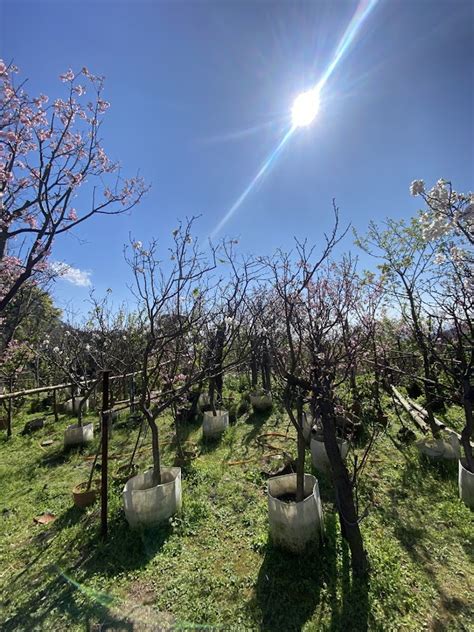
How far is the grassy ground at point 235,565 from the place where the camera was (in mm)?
2479

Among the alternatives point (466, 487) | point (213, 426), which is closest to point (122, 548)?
point (213, 426)

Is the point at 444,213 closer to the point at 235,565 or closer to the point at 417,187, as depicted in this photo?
the point at 417,187

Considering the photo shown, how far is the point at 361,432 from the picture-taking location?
6.03 m

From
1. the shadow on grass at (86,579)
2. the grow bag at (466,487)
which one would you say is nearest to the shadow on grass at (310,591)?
the shadow on grass at (86,579)

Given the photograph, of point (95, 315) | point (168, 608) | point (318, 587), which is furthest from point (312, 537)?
point (95, 315)

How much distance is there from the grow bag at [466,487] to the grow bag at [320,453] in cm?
147

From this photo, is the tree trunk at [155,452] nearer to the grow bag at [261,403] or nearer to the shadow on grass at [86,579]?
the shadow on grass at [86,579]

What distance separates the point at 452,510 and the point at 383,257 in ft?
20.0

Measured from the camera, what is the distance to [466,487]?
379cm

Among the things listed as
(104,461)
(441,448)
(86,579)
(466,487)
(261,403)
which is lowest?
(86,579)

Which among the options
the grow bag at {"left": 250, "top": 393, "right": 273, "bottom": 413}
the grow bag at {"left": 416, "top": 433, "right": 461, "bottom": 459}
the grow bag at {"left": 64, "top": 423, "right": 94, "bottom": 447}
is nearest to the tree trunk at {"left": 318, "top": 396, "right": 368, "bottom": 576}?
the grow bag at {"left": 416, "top": 433, "right": 461, "bottom": 459}

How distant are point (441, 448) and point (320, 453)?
6.54ft

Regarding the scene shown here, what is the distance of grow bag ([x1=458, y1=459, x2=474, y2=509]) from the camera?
3729 millimetres

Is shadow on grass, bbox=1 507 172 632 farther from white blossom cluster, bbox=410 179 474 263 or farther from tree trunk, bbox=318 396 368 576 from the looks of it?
white blossom cluster, bbox=410 179 474 263
